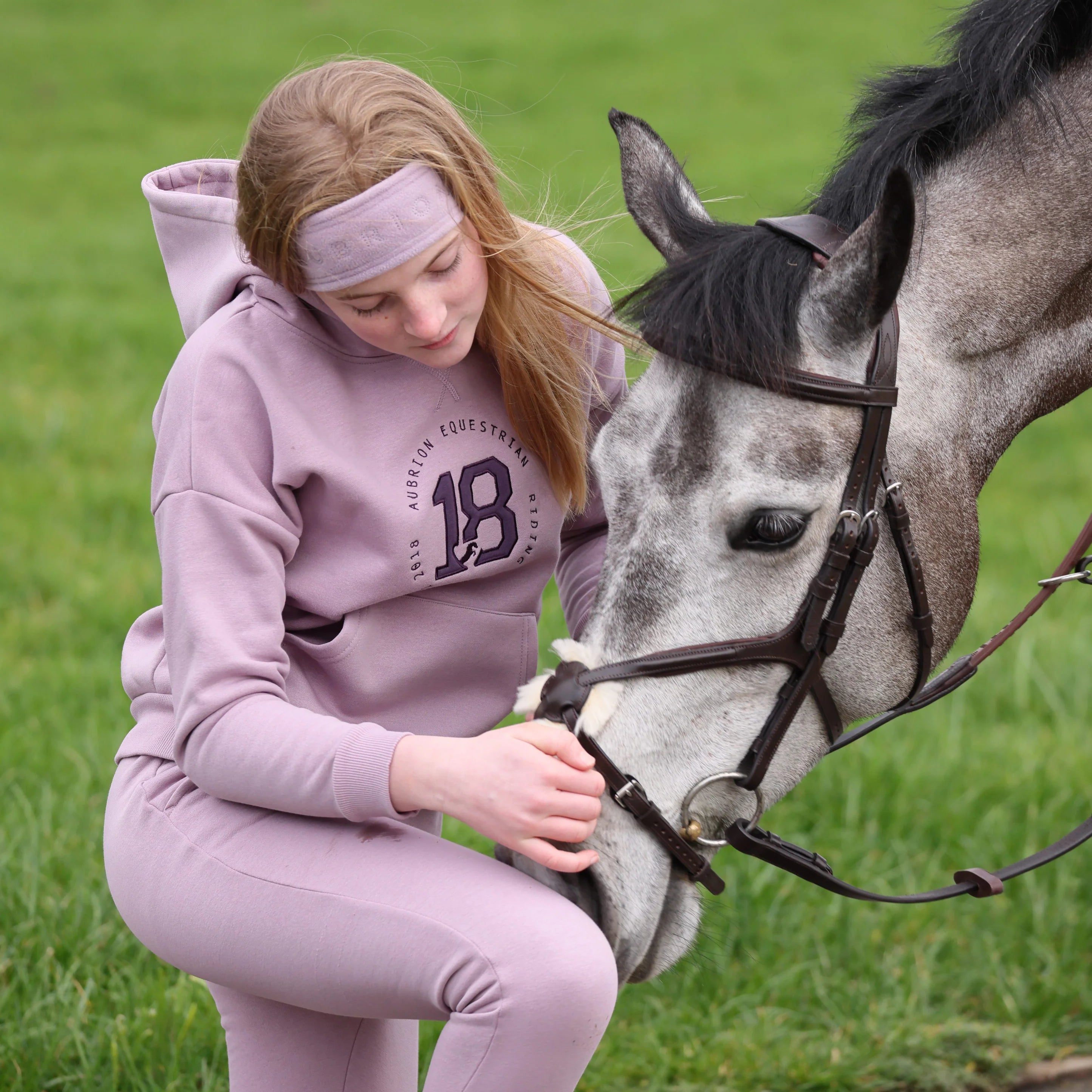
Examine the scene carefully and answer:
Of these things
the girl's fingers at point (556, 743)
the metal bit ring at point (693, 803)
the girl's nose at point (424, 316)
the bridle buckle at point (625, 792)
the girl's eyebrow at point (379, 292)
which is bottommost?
the metal bit ring at point (693, 803)

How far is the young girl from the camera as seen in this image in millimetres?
1570

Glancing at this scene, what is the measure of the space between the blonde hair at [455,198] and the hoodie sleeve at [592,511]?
0.07m

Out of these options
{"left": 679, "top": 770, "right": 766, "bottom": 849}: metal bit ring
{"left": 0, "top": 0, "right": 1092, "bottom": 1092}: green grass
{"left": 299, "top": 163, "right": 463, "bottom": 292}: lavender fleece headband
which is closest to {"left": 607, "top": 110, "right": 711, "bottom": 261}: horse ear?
{"left": 0, "top": 0, "right": 1092, "bottom": 1092}: green grass

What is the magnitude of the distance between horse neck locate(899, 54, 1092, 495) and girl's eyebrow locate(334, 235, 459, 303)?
0.69 m

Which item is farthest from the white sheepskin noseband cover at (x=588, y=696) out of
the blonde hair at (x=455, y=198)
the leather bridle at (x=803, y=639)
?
the blonde hair at (x=455, y=198)

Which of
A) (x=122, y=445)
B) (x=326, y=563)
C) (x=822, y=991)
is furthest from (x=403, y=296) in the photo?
(x=122, y=445)

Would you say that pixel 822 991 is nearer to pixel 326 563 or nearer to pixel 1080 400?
pixel 326 563

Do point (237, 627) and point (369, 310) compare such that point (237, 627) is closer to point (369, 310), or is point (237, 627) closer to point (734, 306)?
point (369, 310)

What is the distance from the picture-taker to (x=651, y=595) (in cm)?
180

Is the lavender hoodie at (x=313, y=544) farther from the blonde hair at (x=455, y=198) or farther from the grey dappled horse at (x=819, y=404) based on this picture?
the grey dappled horse at (x=819, y=404)

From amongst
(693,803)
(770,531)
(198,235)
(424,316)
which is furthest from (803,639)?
(198,235)

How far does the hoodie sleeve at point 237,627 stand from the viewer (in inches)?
62.8

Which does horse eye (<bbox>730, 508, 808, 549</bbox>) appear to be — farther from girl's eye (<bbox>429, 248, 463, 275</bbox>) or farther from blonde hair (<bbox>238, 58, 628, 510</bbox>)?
girl's eye (<bbox>429, 248, 463, 275</bbox>)

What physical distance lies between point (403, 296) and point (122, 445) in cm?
493
